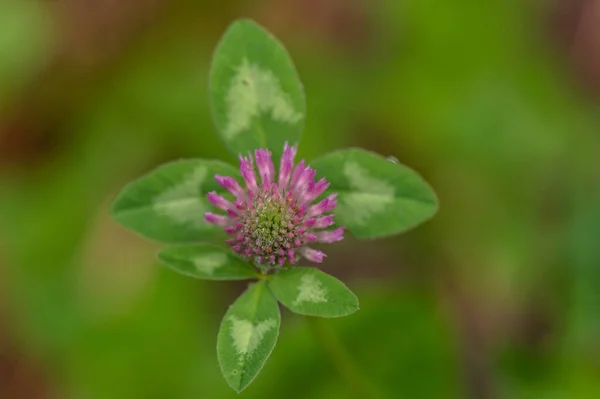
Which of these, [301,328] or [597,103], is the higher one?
[597,103]

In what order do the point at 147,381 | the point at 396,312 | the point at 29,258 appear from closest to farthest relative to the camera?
the point at 396,312 < the point at 147,381 < the point at 29,258

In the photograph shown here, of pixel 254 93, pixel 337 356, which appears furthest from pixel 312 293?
pixel 254 93

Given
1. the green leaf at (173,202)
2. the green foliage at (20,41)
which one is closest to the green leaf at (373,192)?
the green leaf at (173,202)

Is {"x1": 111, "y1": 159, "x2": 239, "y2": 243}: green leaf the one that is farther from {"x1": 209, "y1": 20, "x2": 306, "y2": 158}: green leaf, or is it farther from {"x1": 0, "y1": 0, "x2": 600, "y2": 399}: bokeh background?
{"x1": 0, "y1": 0, "x2": 600, "y2": 399}: bokeh background

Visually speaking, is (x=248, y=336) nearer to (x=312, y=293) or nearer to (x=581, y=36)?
(x=312, y=293)

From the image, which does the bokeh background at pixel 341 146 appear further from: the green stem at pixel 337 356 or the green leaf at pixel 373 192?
the green leaf at pixel 373 192

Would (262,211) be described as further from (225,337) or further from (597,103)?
(597,103)

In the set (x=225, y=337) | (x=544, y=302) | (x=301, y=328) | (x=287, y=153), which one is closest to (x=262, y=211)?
(x=287, y=153)
